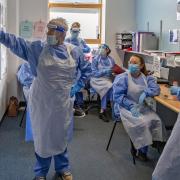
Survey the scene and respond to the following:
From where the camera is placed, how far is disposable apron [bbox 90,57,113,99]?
4.74m

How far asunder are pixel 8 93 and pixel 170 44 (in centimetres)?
270

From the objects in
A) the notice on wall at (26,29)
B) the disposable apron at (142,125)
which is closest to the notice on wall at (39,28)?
the notice on wall at (26,29)

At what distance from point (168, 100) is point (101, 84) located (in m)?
2.18

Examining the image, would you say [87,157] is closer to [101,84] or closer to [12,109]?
[101,84]

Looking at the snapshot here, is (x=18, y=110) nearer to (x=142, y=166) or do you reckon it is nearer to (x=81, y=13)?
(x=81, y=13)

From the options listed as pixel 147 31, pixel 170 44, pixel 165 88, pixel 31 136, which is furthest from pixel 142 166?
pixel 147 31

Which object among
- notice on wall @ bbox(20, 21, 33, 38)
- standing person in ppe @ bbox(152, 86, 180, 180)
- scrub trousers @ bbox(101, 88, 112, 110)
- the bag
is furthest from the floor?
notice on wall @ bbox(20, 21, 33, 38)

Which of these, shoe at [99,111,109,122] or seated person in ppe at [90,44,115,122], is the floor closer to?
shoe at [99,111,109,122]

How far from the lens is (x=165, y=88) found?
130 inches

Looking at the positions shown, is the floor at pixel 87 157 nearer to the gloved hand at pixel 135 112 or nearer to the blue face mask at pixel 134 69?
the gloved hand at pixel 135 112

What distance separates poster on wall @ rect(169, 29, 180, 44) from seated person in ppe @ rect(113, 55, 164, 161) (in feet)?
2.77

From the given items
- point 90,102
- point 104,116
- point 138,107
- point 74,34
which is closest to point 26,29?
point 74,34

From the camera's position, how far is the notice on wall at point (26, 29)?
16.9ft

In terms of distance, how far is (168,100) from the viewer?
2.67 metres
